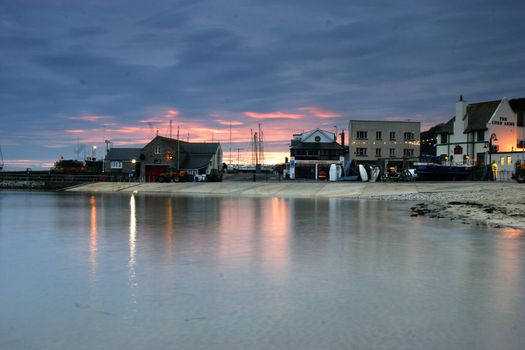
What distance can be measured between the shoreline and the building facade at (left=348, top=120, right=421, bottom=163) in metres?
39.1

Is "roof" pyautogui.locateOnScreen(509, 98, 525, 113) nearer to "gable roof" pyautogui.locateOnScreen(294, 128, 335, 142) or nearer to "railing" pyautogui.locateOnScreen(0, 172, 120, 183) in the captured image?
"gable roof" pyautogui.locateOnScreen(294, 128, 335, 142)

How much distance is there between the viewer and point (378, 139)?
327ft

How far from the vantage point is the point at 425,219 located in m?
26.0

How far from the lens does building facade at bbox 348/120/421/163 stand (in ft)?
326

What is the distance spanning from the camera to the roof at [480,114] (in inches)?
3041

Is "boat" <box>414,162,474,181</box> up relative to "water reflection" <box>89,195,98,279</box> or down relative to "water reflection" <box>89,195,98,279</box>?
up

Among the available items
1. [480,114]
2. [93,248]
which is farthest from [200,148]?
[93,248]

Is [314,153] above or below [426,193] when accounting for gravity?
above

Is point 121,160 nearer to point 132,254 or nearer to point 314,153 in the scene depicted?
point 314,153

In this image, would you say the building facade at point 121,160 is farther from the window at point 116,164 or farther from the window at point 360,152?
the window at point 360,152

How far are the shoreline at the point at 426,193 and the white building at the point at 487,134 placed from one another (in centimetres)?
2347

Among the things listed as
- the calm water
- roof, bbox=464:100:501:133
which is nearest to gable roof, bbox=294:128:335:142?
roof, bbox=464:100:501:133

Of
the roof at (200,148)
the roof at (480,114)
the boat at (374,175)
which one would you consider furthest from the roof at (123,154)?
the roof at (480,114)

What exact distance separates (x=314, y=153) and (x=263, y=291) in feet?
310
